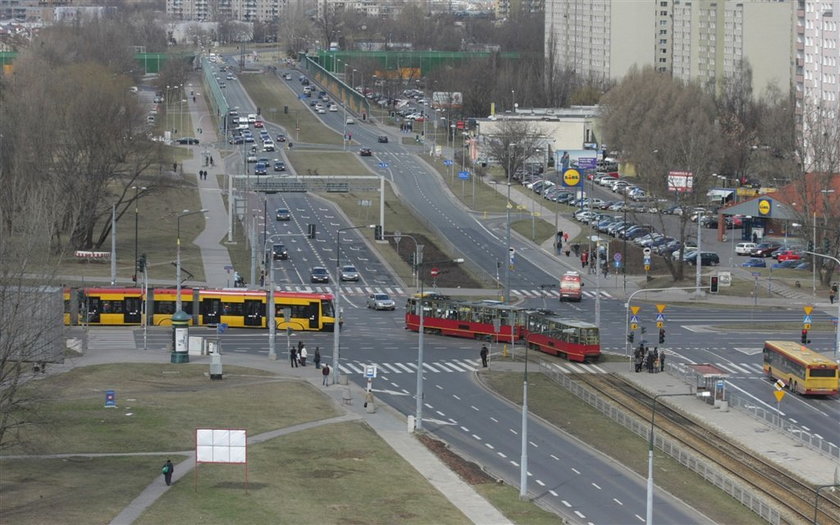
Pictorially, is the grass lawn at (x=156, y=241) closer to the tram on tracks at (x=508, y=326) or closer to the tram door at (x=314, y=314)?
the tram door at (x=314, y=314)

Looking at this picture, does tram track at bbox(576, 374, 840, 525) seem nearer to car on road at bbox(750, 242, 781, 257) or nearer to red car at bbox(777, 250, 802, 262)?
red car at bbox(777, 250, 802, 262)

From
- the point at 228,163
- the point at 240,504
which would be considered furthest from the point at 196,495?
the point at 228,163

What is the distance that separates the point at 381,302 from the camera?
112625 mm

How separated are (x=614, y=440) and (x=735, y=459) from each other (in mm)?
5676

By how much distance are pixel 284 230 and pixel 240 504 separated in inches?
3573

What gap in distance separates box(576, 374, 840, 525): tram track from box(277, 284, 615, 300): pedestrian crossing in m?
32.2

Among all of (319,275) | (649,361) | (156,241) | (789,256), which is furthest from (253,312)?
(789,256)

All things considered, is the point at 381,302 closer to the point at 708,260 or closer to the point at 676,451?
the point at 708,260

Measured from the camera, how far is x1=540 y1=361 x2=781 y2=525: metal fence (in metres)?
64.1

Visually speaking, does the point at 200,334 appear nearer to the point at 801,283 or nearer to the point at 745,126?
the point at 801,283

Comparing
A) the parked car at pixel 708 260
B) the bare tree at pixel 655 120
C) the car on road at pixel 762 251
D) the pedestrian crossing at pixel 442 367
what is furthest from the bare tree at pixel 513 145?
the pedestrian crossing at pixel 442 367

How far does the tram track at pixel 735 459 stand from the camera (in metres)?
64.4

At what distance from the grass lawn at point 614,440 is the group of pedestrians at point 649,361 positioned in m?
5.98

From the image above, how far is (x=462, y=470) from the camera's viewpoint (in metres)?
66.5
